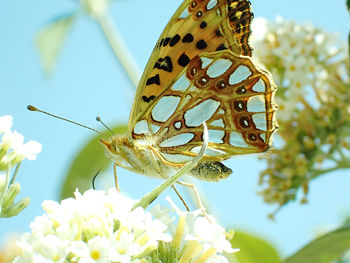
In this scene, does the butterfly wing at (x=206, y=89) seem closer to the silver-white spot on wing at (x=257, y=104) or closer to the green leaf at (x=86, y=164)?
the silver-white spot on wing at (x=257, y=104)

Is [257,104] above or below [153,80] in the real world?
below

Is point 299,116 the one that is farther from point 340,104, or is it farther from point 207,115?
point 207,115

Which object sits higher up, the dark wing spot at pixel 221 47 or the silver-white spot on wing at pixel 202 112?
the dark wing spot at pixel 221 47

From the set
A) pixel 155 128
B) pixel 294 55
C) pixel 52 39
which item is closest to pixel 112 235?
pixel 155 128

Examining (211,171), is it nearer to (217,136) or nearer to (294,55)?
(217,136)

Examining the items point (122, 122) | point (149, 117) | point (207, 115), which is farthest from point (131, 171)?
point (122, 122)

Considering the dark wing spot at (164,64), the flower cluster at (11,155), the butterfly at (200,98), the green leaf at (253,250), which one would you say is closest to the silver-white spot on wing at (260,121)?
the butterfly at (200,98)
